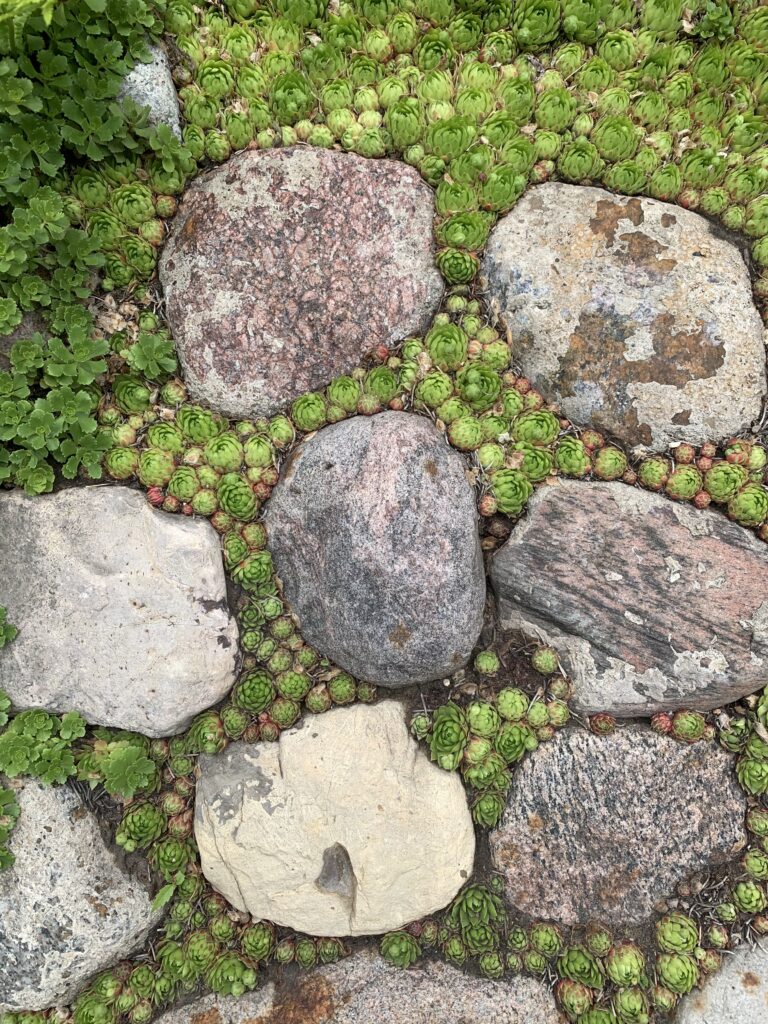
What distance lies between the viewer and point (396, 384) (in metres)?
3.62

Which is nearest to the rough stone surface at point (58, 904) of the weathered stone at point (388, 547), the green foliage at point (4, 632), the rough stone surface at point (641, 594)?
the green foliage at point (4, 632)

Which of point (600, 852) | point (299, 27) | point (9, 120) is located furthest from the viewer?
point (299, 27)

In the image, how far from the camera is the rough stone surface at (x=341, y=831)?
11.3 feet

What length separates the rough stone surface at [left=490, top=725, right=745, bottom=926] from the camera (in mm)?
3461

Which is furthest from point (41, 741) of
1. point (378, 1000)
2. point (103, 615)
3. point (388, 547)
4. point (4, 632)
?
point (378, 1000)

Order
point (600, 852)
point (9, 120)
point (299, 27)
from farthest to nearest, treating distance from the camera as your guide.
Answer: point (299, 27) → point (600, 852) → point (9, 120)

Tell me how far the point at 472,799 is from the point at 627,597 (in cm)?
130

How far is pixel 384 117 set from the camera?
376cm

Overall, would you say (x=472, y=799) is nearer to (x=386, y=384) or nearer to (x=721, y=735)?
(x=721, y=735)

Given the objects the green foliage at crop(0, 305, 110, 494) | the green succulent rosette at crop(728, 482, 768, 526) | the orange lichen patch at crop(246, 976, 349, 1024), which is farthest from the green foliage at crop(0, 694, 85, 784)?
the green succulent rosette at crop(728, 482, 768, 526)

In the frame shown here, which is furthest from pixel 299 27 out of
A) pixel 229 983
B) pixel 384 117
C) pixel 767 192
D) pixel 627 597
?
pixel 229 983

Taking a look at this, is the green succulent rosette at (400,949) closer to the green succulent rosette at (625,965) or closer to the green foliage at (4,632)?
the green succulent rosette at (625,965)

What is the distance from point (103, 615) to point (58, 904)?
142 centimetres

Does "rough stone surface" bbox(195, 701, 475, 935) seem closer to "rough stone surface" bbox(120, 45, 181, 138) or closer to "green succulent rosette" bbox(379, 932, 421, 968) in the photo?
"green succulent rosette" bbox(379, 932, 421, 968)
